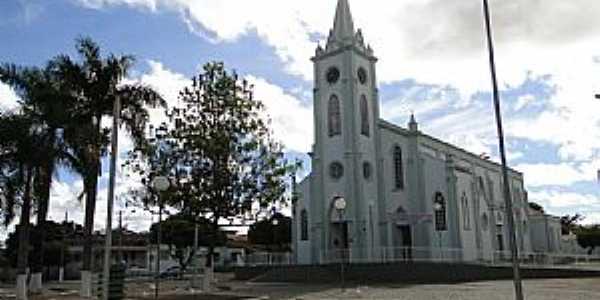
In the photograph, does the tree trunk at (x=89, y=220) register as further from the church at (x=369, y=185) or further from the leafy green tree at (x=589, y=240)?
the leafy green tree at (x=589, y=240)

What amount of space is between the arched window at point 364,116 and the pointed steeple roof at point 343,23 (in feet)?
17.0

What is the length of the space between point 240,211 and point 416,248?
18.5m

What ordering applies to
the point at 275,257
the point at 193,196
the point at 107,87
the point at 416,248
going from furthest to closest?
the point at 275,257 → the point at 416,248 → the point at 107,87 → the point at 193,196

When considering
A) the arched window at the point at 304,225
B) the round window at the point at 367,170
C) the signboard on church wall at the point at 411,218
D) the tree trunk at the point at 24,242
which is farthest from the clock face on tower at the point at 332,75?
the tree trunk at the point at 24,242

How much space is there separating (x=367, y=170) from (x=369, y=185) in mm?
1205

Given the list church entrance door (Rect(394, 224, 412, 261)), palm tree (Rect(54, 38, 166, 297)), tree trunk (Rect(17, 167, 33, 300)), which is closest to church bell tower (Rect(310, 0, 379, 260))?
church entrance door (Rect(394, 224, 412, 261))

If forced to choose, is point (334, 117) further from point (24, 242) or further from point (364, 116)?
point (24, 242)

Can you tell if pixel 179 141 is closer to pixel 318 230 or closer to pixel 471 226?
pixel 318 230

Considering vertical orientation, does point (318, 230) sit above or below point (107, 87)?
below

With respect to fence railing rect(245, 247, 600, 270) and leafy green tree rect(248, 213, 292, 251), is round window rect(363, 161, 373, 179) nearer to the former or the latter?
fence railing rect(245, 247, 600, 270)

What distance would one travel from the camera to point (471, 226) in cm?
4497

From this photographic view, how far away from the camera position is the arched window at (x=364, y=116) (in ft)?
149

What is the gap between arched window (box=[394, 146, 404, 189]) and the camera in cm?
4553

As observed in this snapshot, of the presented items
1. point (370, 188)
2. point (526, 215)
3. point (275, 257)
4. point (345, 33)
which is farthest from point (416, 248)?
point (526, 215)
